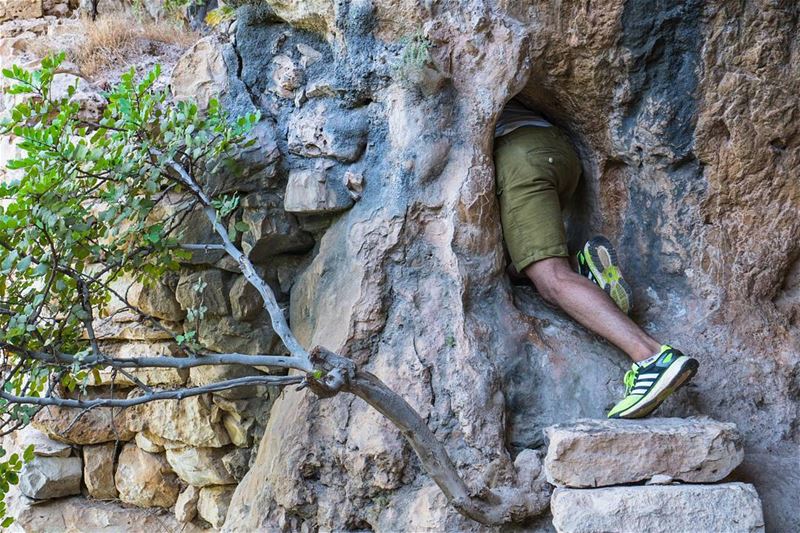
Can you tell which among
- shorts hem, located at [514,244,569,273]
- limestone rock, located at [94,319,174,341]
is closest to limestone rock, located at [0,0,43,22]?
limestone rock, located at [94,319,174,341]

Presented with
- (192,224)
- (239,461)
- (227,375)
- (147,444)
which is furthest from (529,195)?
(147,444)

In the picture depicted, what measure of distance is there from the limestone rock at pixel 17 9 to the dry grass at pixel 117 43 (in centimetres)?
58

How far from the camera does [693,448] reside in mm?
2699

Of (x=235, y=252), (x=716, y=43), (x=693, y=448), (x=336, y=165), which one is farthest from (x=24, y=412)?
(x=716, y=43)

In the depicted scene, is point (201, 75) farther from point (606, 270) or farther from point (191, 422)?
point (606, 270)

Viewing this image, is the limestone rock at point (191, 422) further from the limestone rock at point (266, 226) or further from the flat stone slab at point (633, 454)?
the flat stone slab at point (633, 454)

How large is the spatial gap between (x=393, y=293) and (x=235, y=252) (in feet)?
2.03

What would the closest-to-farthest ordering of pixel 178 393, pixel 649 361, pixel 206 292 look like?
pixel 178 393 → pixel 649 361 → pixel 206 292

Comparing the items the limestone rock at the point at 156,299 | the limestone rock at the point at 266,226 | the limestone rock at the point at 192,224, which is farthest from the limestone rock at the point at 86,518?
the limestone rock at the point at 266,226

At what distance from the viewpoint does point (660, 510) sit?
8.59 feet

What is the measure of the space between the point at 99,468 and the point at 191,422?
583 mm

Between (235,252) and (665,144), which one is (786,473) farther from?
(235,252)

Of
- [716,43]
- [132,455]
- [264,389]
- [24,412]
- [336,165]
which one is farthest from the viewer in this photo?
[132,455]

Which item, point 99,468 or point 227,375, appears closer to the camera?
point 227,375
